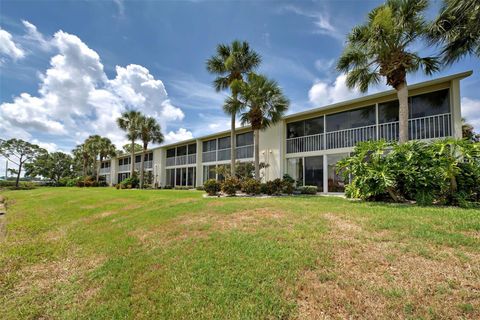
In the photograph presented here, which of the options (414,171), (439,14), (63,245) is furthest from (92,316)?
(439,14)

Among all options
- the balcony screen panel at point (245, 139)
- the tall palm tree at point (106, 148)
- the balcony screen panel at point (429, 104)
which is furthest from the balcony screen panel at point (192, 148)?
the tall palm tree at point (106, 148)

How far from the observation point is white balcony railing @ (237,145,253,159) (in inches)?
791

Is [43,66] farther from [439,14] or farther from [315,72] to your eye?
[439,14]

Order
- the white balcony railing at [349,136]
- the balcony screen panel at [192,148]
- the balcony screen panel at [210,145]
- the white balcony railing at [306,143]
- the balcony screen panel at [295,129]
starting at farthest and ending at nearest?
the balcony screen panel at [192,148], the balcony screen panel at [210,145], the balcony screen panel at [295,129], the white balcony railing at [306,143], the white balcony railing at [349,136]

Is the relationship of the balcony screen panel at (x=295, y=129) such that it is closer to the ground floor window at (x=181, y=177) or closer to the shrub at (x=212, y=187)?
the shrub at (x=212, y=187)

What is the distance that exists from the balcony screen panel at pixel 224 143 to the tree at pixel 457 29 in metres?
16.5

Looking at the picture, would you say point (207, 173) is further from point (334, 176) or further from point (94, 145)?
point (94, 145)

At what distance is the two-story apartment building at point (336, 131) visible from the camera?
1110 centimetres

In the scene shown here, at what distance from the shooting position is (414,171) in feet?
25.0

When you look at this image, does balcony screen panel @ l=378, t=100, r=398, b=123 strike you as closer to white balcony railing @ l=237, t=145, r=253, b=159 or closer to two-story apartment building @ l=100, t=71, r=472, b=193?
two-story apartment building @ l=100, t=71, r=472, b=193

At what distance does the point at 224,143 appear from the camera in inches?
912

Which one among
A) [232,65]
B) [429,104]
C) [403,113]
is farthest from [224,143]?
[429,104]

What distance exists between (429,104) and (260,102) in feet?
28.7

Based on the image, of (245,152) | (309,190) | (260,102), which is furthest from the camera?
(245,152)
